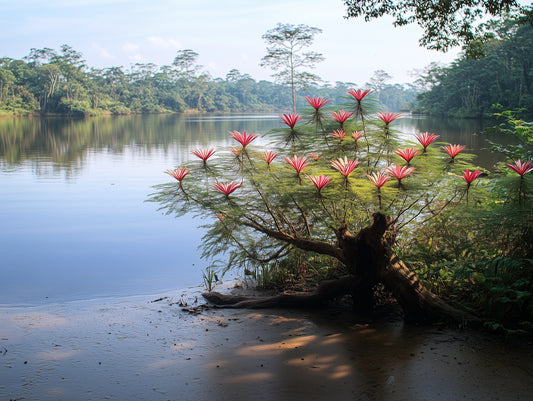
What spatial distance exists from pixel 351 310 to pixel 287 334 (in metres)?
0.70

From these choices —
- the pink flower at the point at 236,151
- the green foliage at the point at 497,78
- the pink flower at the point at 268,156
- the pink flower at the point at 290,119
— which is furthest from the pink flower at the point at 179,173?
the green foliage at the point at 497,78

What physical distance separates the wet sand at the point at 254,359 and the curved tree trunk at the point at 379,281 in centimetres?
11

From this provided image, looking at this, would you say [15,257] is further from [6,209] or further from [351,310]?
[351,310]

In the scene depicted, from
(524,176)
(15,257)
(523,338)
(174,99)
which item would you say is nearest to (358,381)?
(523,338)

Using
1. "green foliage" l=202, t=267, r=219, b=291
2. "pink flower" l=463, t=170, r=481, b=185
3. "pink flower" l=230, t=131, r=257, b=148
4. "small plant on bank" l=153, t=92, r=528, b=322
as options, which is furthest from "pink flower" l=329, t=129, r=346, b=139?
"green foliage" l=202, t=267, r=219, b=291

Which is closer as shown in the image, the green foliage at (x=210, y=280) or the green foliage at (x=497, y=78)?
the green foliage at (x=210, y=280)

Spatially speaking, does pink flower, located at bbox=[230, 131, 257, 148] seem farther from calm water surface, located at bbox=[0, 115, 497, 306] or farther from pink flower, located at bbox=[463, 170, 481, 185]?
pink flower, located at bbox=[463, 170, 481, 185]

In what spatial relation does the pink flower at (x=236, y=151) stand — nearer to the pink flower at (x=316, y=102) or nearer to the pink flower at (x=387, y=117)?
the pink flower at (x=316, y=102)

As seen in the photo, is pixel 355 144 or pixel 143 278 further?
A: pixel 143 278

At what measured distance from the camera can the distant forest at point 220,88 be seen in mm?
32938

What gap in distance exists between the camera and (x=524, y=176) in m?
2.85

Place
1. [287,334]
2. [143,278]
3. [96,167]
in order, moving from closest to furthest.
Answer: [287,334] → [143,278] → [96,167]

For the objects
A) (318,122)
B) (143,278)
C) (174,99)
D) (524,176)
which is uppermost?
(174,99)

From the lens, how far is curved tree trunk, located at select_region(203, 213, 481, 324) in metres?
3.41
